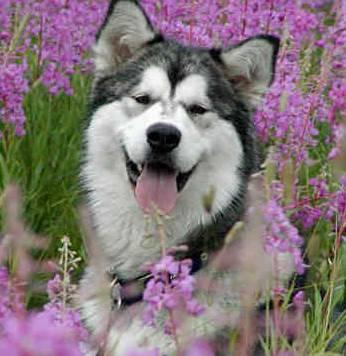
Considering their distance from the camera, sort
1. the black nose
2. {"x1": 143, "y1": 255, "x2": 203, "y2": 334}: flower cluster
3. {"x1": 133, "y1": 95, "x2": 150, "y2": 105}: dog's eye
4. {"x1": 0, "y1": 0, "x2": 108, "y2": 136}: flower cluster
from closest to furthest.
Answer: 1. {"x1": 143, "y1": 255, "x2": 203, "y2": 334}: flower cluster
2. the black nose
3. {"x1": 133, "y1": 95, "x2": 150, "y2": 105}: dog's eye
4. {"x1": 0, "y1": 0, "x2": 108, "y2": 136}: flower cluster

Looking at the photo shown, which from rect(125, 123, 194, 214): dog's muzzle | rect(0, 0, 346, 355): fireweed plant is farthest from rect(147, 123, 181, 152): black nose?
rect(0, 0, 346, 355): fireweed plant

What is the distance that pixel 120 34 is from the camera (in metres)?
3.62

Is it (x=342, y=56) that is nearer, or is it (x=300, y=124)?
(x=300, y=124)

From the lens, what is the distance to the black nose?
3.16 metres

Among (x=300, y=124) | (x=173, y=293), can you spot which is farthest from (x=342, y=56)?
(x=173, y=293)

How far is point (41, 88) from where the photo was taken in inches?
205

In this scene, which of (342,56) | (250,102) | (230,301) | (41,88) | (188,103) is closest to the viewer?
(230,301)

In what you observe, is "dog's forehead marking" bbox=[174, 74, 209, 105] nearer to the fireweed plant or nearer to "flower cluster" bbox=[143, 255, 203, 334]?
the fireweed plant

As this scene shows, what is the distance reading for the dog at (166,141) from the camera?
3.28m

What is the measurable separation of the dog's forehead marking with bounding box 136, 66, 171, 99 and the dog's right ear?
260 millimetres

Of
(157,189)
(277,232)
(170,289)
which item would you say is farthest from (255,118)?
(170,289)

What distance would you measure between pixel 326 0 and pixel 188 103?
5043 millimetres

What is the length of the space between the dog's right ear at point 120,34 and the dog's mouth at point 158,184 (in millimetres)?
575

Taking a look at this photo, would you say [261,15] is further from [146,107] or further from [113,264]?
[113,264]
